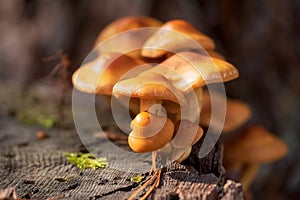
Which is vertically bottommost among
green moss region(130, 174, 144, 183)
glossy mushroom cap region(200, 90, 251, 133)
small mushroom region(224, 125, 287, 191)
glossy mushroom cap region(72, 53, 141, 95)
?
small mushroom region(224, 125, 287, 191)

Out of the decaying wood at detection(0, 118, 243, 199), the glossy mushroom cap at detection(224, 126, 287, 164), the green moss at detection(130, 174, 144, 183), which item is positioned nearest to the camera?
the decaying wood at detection(0, 118, 243, 199)

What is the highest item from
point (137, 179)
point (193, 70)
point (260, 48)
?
point (193, 70)

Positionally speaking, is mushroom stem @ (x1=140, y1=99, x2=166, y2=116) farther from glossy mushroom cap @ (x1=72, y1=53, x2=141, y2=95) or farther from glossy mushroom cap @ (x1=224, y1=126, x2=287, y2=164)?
glossy mushroom cap @ (x1=224, y1=126, x2=287, y2=164)

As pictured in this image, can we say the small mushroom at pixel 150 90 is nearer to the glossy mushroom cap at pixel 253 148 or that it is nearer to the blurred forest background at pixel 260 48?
the glossy mushroom cap at pixel 253 148

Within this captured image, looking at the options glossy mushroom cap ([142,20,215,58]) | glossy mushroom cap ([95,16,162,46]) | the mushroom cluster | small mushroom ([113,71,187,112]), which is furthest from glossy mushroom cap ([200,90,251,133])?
→ small mushroom ([113,71,187,112])

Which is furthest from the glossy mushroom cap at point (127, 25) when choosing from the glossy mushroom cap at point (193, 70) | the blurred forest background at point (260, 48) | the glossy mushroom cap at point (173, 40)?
the blurred forest background at point (260, 48)

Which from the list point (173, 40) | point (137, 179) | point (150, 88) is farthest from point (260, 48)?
point (137, 179)

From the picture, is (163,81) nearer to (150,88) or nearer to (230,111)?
(150,88)
